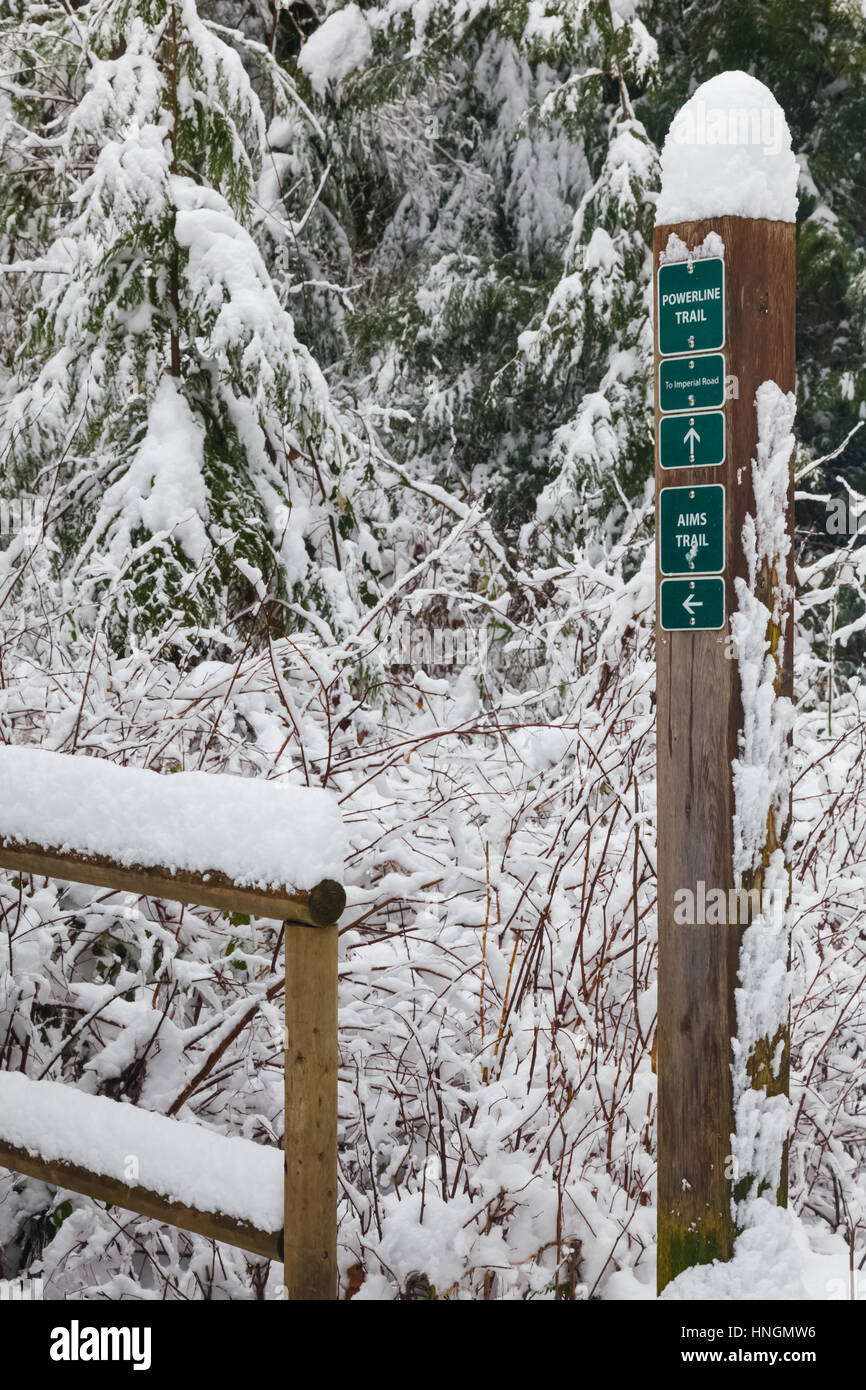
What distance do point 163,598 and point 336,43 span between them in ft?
19.6

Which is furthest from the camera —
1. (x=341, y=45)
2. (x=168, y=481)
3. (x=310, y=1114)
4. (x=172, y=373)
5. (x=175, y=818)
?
(x=341, y=45)

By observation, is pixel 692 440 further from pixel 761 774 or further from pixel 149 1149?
pixel 149 1149

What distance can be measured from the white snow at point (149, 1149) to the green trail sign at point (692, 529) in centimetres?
125

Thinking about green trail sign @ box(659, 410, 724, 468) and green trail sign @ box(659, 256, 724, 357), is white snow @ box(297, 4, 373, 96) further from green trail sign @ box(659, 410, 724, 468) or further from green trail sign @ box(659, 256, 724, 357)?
green trail sign @ box(659, 410, 724, 468)

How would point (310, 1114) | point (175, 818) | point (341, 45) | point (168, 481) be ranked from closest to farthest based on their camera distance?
1. point (310, 1114)
2. point (175, 818)
3. point (168, 481)
4. point (341, 45)

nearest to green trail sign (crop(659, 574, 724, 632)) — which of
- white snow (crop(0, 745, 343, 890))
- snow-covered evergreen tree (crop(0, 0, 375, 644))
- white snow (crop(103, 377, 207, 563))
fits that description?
white snow (crop(0, 745, 343, 890))

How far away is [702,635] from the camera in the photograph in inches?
96.3

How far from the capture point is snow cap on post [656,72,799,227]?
2395 mm

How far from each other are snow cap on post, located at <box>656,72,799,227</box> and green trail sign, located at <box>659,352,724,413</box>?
0.83ft

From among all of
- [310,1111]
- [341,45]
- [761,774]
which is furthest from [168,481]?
[341,45]

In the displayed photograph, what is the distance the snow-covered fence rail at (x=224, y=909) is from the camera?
7.15 feet

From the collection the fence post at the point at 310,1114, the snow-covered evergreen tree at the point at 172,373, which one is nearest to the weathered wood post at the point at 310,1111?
the fence post at the point at 310,1114

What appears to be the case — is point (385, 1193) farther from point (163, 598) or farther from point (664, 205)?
point (163, 598)

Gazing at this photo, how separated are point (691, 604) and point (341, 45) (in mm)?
8292
